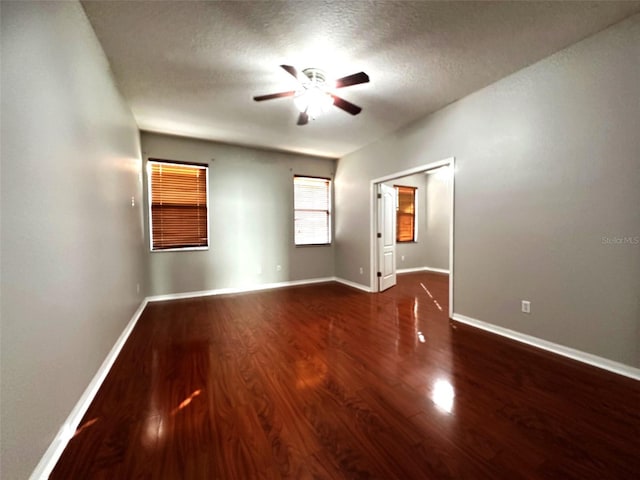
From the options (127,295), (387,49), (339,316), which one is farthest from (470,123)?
(127,295)

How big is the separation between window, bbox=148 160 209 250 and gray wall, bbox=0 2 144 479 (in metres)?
2.11

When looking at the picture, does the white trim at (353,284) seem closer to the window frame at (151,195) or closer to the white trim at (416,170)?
the white trim at (416,170)

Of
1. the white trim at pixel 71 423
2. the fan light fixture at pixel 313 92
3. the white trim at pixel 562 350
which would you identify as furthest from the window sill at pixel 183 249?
the white trim at pixel 562 350

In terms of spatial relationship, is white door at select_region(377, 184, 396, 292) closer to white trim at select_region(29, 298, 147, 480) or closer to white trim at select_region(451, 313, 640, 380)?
white trim at select_region(451, 313, 640, 380)

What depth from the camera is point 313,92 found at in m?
2.44

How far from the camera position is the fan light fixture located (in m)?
2.42

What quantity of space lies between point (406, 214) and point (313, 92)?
5027 millimetres

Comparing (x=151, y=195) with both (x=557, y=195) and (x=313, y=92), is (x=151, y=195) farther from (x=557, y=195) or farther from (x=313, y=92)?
(x=557, y=195)

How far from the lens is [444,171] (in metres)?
6.40

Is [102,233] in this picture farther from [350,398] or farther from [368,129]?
[368,129]

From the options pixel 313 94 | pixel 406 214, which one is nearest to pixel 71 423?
pixel 313 94

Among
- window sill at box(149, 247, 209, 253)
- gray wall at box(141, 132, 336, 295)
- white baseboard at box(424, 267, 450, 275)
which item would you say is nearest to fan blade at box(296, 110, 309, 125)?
gray wall at box(141, 132, 336, 295)

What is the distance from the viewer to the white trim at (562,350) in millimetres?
1941

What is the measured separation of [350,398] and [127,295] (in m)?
2.67
